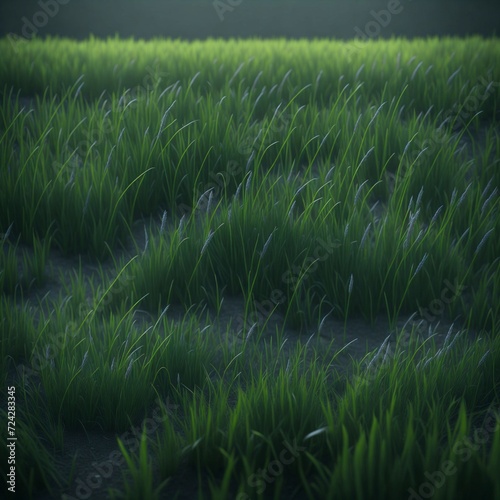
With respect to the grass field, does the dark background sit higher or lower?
higher

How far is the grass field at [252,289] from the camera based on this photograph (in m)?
1.33

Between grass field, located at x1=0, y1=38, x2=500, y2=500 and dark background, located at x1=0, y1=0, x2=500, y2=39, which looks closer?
grass field, located at x1=0, y1=38, x2=500, y2=500

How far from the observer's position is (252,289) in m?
1.95

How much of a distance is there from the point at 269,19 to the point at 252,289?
14.4 feet

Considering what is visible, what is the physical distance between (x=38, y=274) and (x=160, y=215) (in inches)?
20.5

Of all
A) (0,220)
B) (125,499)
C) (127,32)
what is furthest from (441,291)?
(127,32)

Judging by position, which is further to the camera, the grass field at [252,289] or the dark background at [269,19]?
the dark background at [269,19]

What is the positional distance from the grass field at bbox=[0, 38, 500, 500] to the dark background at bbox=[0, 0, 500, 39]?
6.17 ft

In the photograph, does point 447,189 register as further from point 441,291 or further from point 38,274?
point 38,274

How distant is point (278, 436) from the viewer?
135cm

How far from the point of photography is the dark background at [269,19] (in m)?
4.94

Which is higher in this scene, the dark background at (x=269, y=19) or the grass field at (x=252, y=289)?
the dark background at (x=269, y=19)

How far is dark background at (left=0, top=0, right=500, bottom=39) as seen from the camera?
4.94 metres

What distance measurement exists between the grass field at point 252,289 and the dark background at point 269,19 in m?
1.88
